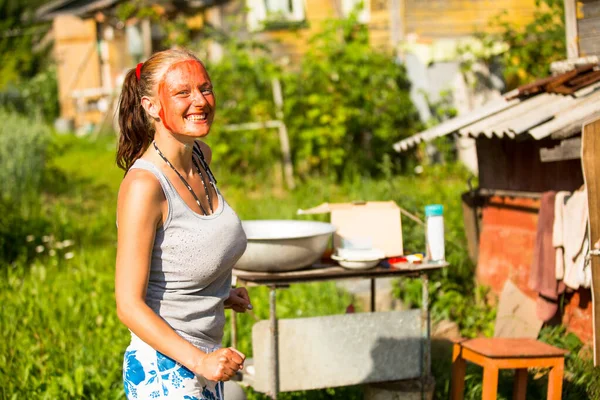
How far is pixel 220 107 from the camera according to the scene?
37.9 ft

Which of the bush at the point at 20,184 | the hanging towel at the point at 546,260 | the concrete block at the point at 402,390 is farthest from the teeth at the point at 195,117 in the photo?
the bush at the point at 20,184

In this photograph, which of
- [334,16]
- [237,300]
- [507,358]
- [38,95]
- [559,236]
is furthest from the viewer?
[38,95]

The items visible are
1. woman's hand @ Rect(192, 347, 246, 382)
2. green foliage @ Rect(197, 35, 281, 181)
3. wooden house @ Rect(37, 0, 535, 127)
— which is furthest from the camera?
wooden house @ Rect(37, 0, 535, 127)

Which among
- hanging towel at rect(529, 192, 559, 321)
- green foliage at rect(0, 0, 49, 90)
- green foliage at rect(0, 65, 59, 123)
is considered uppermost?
green foliage at rect(0, 0, 49, 90)

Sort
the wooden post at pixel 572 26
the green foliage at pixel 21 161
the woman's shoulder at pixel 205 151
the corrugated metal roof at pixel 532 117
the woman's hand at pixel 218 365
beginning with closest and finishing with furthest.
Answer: the woman's hand at pixel 218 365
the woman's shoulder at pixel 205 151
the corrugated metal roof at pixel 532 117
the wooden post at pixel 572 26
the green foliage at pixel 21 161

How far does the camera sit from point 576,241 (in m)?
4.93

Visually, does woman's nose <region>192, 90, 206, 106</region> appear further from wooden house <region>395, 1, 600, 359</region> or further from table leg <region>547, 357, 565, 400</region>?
wooden house <region>395, 1, 600, 359</region>

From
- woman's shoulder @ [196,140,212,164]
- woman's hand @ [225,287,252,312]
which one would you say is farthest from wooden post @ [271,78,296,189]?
woman's hand @ [225,287,252,312]

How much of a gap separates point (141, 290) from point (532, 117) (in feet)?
11.7

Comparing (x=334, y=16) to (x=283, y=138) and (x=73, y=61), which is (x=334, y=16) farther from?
(x=73, y=61)

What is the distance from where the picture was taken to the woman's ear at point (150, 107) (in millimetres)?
2771

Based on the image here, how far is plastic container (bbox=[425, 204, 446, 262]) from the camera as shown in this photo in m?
4.58

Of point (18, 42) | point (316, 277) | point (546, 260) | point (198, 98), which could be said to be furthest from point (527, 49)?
point (18, 42)

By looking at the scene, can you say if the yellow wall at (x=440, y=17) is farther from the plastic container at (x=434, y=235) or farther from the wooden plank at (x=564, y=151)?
the plastic container at (x=434, y=235)
